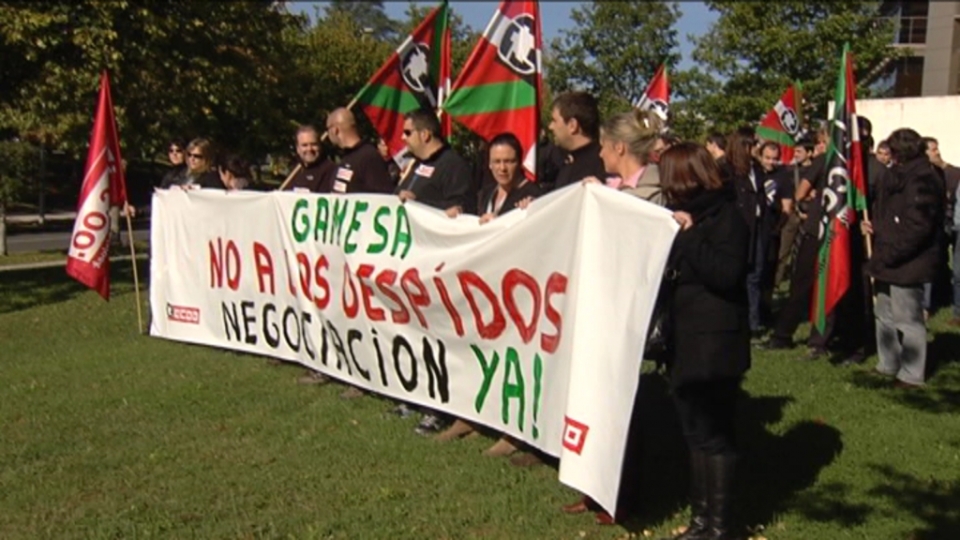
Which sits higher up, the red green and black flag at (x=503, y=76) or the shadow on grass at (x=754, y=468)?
the red green and black flag at (x=503, y=76)

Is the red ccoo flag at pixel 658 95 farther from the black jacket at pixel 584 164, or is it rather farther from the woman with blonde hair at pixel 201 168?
the black jacket at pixel 584 164

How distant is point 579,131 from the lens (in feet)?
19.7

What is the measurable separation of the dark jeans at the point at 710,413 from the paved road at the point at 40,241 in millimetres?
22212

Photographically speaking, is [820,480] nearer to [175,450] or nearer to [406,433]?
[406,433]

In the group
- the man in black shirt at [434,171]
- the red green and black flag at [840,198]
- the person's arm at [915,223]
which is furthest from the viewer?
the red green and black flag at [840,198]

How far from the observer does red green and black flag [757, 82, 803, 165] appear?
14117 millimetres

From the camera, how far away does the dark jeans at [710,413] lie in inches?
188

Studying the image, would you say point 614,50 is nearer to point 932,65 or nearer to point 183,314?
point 932,65

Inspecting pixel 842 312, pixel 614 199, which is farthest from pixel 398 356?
pixel 842 312

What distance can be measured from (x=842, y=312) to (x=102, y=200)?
6987 millimetres

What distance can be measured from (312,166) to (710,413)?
16.3ft

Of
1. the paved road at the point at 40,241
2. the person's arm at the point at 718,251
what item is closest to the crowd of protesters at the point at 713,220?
the person's arm at the point at 718,251

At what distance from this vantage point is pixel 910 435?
21.4 ft

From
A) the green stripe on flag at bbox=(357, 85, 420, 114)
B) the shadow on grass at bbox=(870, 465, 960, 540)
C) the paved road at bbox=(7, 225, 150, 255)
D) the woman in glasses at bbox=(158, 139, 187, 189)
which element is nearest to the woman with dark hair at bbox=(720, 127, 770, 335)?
the green stripe on flag at bbox=(357, 85, 420, 114)
